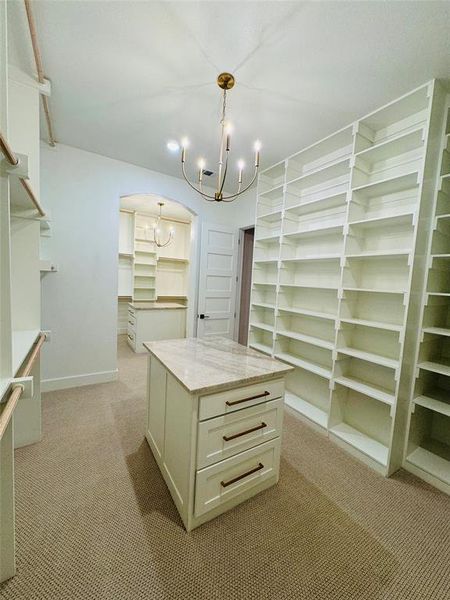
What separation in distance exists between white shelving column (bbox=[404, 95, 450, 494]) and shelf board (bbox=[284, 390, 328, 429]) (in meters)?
0.68

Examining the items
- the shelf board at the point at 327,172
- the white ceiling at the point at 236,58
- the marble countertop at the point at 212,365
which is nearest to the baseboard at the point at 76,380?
the marble countertop at the point at 212,365

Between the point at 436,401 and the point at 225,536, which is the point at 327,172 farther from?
the point at 225,536

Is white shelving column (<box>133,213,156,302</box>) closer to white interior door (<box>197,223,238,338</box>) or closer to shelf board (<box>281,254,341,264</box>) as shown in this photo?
white interior door (<box>197,223,238,338</box>)

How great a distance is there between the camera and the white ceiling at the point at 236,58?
131 centimetres

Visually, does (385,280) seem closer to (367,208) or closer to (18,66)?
(367,208)

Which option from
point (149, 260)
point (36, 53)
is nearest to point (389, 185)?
point (36, 53)

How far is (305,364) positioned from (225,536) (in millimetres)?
1615

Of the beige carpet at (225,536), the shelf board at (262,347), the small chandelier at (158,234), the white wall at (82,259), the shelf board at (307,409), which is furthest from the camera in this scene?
the small chandelier at (158,234)

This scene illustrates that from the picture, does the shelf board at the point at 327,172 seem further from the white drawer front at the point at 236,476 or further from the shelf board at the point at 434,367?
the white drawer front at the point at 236,476

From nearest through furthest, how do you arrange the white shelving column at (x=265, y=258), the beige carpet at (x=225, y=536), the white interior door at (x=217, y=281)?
the beige carpet at (x=225, y=536) < the white shelving column at (x=265, y=258) < the white interior door at (x=217, y=281)

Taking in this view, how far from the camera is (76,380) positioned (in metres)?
3.06

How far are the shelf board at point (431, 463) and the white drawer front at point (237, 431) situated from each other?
1.22 m

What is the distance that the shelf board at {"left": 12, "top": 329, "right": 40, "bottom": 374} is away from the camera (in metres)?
1.21

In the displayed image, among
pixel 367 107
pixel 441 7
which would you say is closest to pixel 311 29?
pixel 441 7
